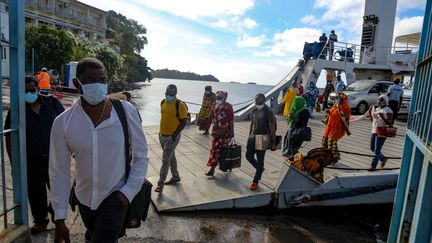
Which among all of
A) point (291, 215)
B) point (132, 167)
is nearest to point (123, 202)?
A: point (132, 167)

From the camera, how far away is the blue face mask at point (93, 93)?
6.76 ft

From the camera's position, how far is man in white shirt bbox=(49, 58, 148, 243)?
79.8 inches

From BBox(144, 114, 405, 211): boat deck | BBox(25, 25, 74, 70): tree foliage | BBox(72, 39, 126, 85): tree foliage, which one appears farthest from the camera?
BBox(72, 39, 126, 85): tree foliage

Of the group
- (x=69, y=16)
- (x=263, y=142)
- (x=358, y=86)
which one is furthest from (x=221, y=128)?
(x=69, y=16)

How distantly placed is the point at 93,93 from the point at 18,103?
40.4 inches

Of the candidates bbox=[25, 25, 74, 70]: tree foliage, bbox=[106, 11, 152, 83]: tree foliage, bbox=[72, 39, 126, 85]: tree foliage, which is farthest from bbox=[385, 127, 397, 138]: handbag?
bbox=[106, 11, 152, 83]: tree foliage

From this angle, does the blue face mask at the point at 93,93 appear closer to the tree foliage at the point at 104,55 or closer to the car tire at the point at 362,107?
the car tire at the point at 362,107

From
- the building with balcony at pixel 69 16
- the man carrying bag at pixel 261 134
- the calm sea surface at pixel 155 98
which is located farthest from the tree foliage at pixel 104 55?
the man carrying bag at pixel 261 134

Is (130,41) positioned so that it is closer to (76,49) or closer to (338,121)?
(76,49)

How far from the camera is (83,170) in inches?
81.9

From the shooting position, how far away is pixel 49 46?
27188 millimetres

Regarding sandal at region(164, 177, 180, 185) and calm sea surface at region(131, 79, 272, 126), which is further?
calm sea surface at region(131, 79, 272, 126)

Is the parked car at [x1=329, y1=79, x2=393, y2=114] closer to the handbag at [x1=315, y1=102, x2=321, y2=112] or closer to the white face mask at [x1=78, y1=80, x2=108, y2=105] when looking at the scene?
the handbag at [x1=315, y1=102, x2=321, y2=112]

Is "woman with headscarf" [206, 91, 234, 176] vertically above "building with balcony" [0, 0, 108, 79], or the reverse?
"building with balcony" [0, 0, 108, 79]
